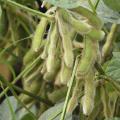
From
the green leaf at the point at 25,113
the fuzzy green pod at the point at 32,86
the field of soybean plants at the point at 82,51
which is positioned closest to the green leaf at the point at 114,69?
the field of soybean plants at the point at 82,51

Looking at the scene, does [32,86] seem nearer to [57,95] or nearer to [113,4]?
[57,95]

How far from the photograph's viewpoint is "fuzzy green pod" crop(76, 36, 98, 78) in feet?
2.06

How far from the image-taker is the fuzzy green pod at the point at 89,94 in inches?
24.8

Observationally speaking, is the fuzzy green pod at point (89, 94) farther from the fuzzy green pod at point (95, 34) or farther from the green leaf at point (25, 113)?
the green leaf at point (25, 113)

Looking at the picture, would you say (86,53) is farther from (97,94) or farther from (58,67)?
(58,67)

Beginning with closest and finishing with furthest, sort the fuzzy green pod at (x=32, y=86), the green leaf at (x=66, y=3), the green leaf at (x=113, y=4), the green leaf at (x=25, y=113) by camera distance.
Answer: the green leaf at (x=66, y=3)
the green leaf at (x=113, y=4)
the green leaf at (x=25, y=113)
the fuzzy green pod at (x=32, y=86)

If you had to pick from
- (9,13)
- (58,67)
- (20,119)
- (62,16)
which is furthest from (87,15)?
(9,13)

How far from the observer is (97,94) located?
0.80m

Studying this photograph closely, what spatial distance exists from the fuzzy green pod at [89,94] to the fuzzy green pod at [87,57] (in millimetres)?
19

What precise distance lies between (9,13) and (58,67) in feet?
1.43

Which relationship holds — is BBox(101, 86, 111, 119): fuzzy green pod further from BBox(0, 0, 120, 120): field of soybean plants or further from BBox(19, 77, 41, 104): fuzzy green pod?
BBox(19, 77, 41, 104): fuzzy green pod

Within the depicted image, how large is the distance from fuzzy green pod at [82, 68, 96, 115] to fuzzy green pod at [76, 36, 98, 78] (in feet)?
0.06

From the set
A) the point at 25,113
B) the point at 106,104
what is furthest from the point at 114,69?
the point at 25,113

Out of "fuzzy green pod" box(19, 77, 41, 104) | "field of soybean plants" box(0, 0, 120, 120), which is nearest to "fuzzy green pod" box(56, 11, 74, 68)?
"field of soybean plants" box(0, 0, 120, 120)
